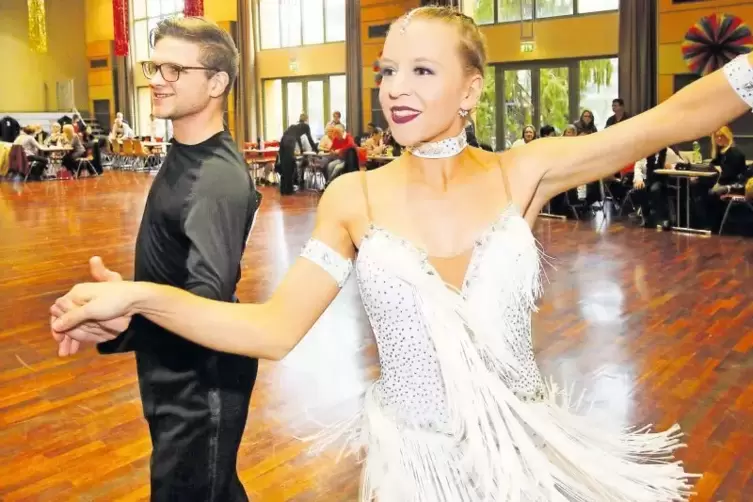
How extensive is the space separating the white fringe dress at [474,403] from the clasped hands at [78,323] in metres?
0.30

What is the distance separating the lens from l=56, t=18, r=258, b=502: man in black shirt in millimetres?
1506

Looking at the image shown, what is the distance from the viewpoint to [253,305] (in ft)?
3.73

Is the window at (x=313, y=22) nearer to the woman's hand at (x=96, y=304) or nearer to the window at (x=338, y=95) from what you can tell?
the window at (x=338, y=95)

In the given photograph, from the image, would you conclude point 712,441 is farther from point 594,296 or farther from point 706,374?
point 594,296

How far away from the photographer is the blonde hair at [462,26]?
1171 millimetres

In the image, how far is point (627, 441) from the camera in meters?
1.20

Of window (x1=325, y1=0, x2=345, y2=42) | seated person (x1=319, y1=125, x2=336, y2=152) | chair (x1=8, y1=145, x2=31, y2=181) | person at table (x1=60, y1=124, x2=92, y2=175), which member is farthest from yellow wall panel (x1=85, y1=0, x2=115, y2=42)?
seated person (x1=319, y1=125, x2=336, y2=152)

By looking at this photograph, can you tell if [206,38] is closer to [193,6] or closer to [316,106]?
[193,6]

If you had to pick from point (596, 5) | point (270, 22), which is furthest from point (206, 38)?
point (270, 22)

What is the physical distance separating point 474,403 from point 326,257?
1.04ft

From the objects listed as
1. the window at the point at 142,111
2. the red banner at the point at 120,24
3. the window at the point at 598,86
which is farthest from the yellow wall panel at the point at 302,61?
the window at the point at 142,111

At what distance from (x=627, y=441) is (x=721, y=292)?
463cm

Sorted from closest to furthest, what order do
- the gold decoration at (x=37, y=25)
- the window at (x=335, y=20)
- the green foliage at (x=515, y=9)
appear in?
the green foliage at (x=515, y=9)
the gold decoration at (x=37, y=25)
the window at (x=335, y=20)

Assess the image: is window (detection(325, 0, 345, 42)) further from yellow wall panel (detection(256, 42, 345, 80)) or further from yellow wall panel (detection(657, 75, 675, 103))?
yellow wall panel (detection(657, 75, 675, 103))
